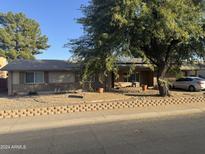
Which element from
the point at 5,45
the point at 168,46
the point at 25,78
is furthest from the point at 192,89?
the point at 5,45

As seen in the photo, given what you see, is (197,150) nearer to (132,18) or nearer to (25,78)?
(132,18)

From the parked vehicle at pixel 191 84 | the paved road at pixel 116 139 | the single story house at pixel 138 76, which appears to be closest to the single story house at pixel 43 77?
the single story house at pixel 138 76

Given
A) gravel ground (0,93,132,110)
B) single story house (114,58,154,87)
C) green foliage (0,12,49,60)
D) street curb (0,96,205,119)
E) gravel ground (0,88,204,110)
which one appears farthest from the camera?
green foliage (0,12,49,60)

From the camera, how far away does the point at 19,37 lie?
63906 mm

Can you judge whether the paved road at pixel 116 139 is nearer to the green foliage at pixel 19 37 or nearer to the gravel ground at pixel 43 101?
the gravel ground at pixel 43 101

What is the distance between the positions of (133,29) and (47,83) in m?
13.2

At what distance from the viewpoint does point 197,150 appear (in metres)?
7.61

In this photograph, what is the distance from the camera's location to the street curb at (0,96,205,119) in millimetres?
15461

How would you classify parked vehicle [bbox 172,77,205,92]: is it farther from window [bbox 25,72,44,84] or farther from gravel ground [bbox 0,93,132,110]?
window [bbox 25,72,44,84]

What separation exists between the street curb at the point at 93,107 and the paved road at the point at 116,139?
4.02m

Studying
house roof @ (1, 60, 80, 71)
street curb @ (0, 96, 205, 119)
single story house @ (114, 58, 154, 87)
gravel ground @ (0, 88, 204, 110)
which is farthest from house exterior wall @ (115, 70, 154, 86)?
street curb @ (0, 96, 205, 119)

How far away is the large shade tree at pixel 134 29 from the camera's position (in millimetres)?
20188

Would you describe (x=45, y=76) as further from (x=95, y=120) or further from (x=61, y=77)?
(x=95, y=120)

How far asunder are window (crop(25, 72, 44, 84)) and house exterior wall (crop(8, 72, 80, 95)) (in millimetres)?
330
